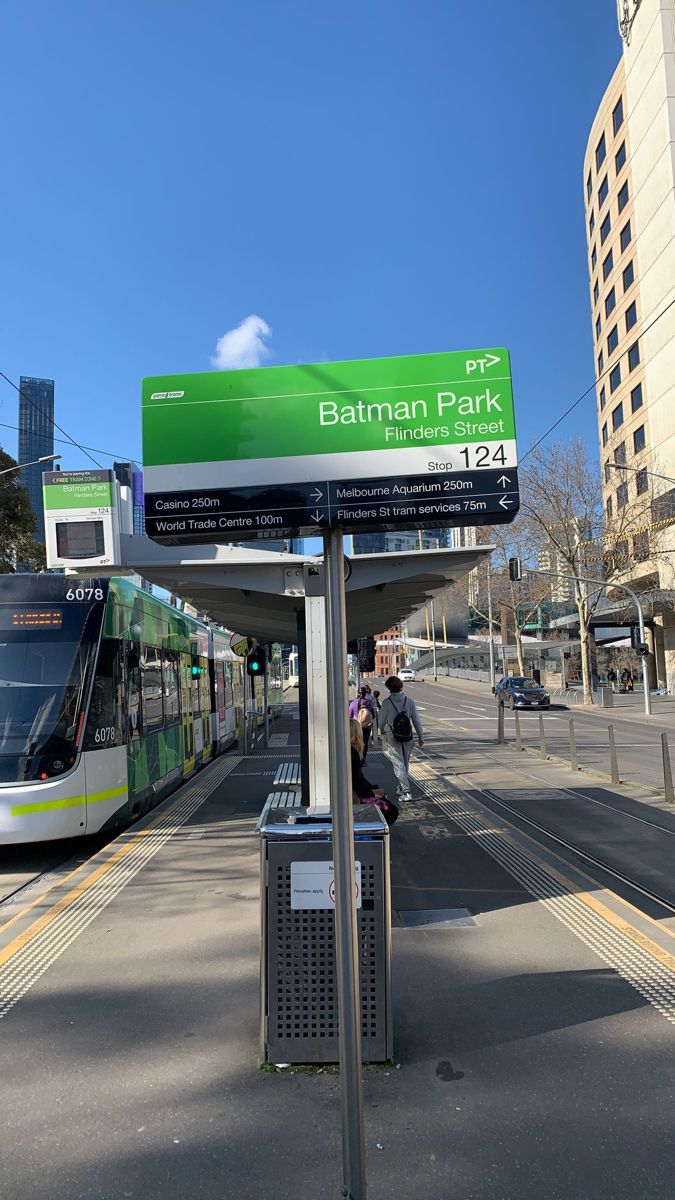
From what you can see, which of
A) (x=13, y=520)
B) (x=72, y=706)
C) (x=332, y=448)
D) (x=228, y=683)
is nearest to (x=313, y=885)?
(x=332, y=448)

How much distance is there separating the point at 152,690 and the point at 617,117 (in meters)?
53.9

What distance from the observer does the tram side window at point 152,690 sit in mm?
10016

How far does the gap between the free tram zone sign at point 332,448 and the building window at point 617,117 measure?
56.8 metres

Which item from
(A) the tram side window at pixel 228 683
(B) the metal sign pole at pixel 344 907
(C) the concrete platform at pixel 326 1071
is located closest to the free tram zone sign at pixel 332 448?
(B) the metal sign pole at pixel 344 907

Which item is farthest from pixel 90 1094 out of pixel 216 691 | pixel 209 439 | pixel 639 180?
pixel 639 180

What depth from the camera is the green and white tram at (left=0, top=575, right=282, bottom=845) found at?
754cm

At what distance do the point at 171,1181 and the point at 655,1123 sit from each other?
1792 millimetres

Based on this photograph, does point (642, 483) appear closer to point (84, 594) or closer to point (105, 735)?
point (84, 594)

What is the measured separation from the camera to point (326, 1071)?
338 cm

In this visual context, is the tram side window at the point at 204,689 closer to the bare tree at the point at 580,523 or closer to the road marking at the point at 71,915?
the road marking at the point at 71,915

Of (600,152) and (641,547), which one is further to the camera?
(600,152)

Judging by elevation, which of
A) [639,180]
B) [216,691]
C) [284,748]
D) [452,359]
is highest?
[639,180]

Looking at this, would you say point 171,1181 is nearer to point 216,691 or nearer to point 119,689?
point 119,689

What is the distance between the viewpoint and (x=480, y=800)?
35.7 ft
